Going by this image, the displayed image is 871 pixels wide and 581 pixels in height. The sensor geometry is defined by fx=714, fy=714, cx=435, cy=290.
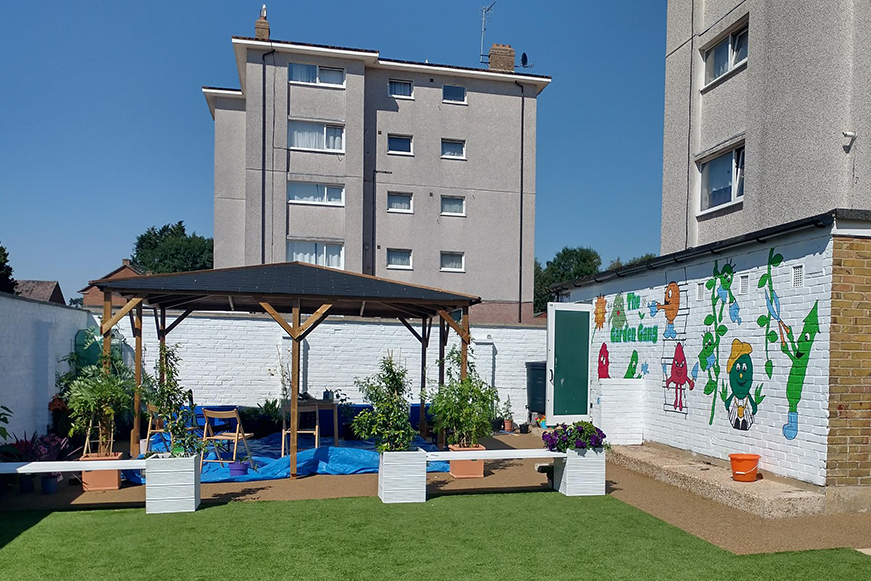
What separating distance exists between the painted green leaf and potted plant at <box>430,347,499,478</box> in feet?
9.56

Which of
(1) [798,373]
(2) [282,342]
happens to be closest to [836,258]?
(1) [798,373]

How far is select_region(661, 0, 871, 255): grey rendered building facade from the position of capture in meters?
11.6

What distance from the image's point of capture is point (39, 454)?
9055mm

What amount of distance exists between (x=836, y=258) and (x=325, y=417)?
871cm

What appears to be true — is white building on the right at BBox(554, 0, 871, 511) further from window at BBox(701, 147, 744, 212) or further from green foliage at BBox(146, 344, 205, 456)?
green foliage at BBox(146, 344, 205, 456)

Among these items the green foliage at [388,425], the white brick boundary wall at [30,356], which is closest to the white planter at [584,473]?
the green foliage at [388,425]

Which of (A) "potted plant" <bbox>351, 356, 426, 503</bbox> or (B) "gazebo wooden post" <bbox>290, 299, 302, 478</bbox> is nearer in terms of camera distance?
(A) "potted plant" <bbox>351, 356, 426, 503</bbox>

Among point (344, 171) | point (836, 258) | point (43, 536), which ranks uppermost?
point (344, 171)

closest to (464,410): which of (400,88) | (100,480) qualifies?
(100,480)

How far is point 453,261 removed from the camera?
24.9m

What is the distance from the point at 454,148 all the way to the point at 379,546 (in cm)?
1990

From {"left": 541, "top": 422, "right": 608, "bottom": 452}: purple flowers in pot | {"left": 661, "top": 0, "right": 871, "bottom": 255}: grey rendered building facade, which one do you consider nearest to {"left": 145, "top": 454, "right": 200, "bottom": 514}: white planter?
{"left": 541, "top": 422, "right": 608, "bottom": 452}: purple flowers in pot

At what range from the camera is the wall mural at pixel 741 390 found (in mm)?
8672

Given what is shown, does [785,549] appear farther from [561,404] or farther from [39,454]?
[39,454]
